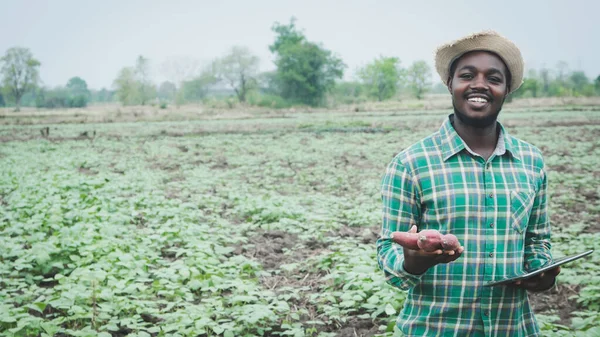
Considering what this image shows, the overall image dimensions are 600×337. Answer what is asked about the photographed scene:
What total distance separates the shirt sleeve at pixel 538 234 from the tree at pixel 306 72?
61575 mm

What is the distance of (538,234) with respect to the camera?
2305 millimetres

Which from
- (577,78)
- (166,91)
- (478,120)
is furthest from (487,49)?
(166,91)

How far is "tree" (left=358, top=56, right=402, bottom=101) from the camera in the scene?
9244 cm

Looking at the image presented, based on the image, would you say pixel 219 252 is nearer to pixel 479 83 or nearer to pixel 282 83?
pixel 479 83

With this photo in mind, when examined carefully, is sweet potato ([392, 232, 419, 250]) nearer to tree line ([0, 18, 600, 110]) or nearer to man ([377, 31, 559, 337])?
man ([377, 31, 559, 337])

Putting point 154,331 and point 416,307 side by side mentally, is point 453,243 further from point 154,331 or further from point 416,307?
point 154,331

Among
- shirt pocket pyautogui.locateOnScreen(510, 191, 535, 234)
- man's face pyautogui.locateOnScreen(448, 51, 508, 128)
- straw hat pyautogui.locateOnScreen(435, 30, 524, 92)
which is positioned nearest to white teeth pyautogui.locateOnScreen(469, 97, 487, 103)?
man's face pyautogui.locateOnScreen(448, 51, 508, 128)

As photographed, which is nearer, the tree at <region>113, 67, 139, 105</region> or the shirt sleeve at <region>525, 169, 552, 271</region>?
the shirt sleeve at <region>525, 169, 552, 271</region>

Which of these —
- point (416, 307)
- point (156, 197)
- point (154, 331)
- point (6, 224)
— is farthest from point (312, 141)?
point (416, 307)

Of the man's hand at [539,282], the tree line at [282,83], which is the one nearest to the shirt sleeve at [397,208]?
the man's hand at [539,282]

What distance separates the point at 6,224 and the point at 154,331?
432 cm

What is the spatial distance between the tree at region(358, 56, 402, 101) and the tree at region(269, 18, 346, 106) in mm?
28143

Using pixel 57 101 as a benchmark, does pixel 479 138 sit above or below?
below

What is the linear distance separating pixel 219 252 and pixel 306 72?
2336 inches
